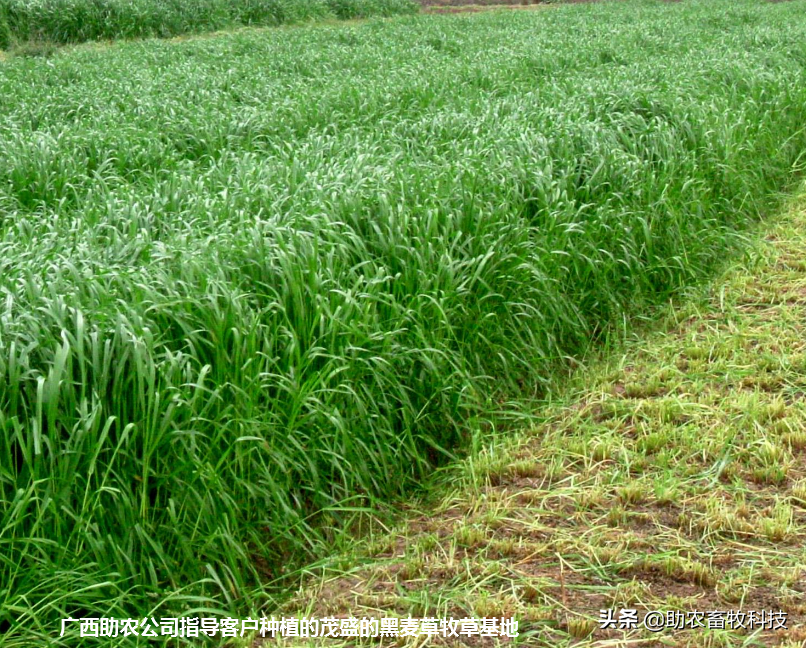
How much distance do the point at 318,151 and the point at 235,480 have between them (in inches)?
120

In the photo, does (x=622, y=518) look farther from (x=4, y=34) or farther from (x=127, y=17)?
(x=127, y=17)

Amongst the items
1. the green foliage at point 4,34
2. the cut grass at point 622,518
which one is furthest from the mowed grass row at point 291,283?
the green foliage at point 4,34

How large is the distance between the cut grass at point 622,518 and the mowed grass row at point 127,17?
1347cm

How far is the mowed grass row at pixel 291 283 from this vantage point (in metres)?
2.66

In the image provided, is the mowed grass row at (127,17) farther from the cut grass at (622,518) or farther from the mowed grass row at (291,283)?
the cut grass at (622,518)

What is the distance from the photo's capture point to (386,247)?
409 cm

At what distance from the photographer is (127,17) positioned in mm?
16938

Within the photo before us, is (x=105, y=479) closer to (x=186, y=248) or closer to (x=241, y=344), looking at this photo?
(x=241, y=344)

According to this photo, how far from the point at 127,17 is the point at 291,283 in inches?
593

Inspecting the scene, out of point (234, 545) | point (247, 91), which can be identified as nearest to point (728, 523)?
point (234, 545)

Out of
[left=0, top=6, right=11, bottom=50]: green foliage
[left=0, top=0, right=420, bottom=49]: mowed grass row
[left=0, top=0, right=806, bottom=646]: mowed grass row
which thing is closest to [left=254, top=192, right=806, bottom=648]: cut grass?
[left=0, top=0, right=806, bottom=646]: mowed grass row

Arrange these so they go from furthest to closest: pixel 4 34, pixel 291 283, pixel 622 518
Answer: pixel 4 34 → pixel 291 283 → pixel 622 518

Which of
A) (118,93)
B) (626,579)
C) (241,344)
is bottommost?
(626,579)

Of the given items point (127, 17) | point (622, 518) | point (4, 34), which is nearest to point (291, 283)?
point (622, 518)
